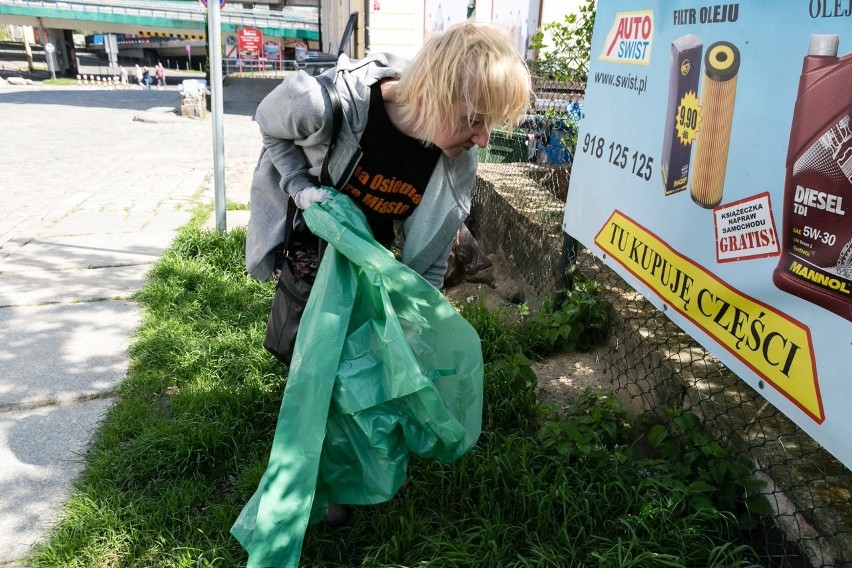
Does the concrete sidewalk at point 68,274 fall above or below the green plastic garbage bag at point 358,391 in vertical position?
below

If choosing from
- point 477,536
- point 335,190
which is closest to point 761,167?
point 335,190

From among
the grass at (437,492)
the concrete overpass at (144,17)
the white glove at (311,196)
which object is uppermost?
the concrete overpass at (144,17)

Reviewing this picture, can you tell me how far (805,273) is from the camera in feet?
6.05

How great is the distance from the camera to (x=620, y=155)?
293 cm

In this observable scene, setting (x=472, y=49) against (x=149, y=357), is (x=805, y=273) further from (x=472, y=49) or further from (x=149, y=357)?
(x=149, y=357)

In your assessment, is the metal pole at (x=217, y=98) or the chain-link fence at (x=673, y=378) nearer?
the chain-link fence at (x=673, y=378)

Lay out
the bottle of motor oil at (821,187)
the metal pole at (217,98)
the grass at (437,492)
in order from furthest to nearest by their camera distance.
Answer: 1. the metal pole at (217,98)
2. the grass at (437,492)
3. the bottle of motor oil at (821,187)

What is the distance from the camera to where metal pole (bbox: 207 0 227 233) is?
5.18m

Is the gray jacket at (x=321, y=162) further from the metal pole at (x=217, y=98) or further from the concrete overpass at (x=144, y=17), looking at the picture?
the concrete overpass at (x=144, y=17)

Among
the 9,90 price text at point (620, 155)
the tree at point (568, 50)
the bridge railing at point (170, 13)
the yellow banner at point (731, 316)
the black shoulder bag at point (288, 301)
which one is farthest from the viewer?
the bridge railing at point (170, 13)

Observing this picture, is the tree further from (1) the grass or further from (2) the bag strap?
(2) the bag strap

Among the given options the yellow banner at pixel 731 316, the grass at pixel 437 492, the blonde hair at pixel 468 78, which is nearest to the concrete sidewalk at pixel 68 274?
the grass at pixel 437 492

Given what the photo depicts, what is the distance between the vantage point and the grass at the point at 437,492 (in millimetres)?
2229

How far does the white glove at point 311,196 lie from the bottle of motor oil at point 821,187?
4.39ft
